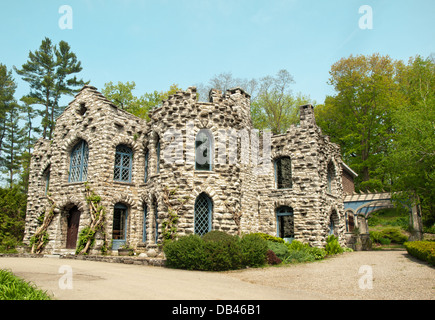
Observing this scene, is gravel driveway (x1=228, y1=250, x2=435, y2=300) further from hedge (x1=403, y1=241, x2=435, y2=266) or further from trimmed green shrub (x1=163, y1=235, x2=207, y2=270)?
trimmed green shrub (x1=163, y1=235, x2=207, y2=270)

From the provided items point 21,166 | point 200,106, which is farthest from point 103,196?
point 21,166

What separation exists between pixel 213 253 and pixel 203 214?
440 cm

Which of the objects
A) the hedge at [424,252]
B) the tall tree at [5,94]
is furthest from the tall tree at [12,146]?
the hedge at [424,252]

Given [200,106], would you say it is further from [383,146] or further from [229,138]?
[383,146]

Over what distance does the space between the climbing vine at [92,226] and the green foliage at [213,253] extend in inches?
241

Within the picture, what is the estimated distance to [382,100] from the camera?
100 ft

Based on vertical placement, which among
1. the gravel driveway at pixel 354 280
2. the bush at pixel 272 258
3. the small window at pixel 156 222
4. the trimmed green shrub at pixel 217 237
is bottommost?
the gravel driveway at pixel 354 280

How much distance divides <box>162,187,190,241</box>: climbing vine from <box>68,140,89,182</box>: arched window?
5654mm

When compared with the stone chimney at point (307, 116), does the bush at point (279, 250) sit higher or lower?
lower

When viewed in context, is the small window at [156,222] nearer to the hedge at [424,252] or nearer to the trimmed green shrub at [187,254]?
the trimmed green shrub at [187,254]

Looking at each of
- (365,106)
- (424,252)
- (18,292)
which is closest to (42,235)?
(18,292)

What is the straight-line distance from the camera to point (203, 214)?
1545 cm

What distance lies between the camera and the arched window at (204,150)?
16.1 m
